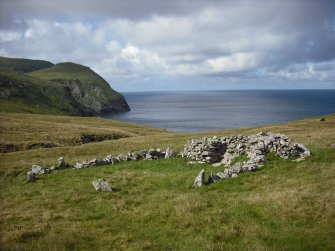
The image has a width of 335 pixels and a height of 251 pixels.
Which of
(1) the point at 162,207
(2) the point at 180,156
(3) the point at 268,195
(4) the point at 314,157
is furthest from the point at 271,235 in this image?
(2) the point at 180,156

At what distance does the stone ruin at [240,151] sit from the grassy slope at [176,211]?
105cm

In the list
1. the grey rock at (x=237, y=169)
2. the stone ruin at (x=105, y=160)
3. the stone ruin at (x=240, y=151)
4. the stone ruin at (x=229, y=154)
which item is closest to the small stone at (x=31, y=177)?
the stone ruin at (x=229, y=154)

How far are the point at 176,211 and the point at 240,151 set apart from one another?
16566 millimetres

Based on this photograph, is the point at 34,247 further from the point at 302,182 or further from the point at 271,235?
the point at 302,182

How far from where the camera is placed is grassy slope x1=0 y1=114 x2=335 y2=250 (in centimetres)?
1470

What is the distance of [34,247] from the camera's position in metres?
14.2

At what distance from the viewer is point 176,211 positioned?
18422 millimetres

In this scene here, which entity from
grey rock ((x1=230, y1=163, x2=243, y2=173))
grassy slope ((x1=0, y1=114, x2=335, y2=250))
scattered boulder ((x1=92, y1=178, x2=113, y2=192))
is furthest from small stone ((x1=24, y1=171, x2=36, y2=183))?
grey rock ((x1=230, y1=163, x2=243, y2=173))

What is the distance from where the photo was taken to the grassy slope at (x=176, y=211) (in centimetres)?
1470

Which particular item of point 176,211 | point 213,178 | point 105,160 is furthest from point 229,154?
point 176,211

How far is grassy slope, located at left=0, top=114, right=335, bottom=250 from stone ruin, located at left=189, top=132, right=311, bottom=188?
1.05 metres

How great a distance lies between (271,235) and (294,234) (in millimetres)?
1036

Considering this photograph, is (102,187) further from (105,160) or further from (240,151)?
(240,151)

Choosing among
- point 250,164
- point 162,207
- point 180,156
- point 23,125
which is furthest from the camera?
point 23,125
